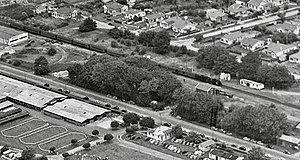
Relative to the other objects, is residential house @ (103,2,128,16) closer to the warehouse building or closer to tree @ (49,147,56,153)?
the warehouse building

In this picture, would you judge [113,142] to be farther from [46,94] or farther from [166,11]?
[166,11]

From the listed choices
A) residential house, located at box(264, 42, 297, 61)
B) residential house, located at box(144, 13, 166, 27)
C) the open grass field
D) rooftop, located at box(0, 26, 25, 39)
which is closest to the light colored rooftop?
the open grass field

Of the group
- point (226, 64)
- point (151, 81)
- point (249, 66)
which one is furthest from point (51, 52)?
point (249, 66)

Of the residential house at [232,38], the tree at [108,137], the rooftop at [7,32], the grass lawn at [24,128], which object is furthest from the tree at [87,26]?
the tree at [108,137]

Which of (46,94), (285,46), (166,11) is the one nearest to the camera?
(46,94)

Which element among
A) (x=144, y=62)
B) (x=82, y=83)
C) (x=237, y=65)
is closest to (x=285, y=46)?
(x=237, y=65)

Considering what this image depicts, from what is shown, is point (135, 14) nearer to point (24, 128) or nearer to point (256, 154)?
point (24, 128)
